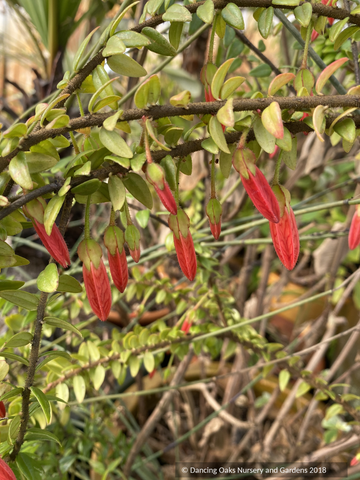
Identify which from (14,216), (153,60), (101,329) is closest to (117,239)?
(14,216)

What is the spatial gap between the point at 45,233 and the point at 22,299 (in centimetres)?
5

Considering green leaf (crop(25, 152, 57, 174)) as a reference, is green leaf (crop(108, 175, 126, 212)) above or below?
below

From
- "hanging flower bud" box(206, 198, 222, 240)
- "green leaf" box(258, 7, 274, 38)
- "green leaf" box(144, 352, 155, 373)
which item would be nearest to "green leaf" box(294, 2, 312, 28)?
"green leaf" box(258, 7, 274, 38)

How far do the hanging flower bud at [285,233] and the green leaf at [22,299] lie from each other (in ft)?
0.53

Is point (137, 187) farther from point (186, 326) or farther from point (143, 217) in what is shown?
point (186, 326)

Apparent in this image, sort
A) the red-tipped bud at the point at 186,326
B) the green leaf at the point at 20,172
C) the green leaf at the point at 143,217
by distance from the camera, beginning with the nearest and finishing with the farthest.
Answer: the green leaf at the point at 20,172, the green leaf at the point at 143,217, the red-tipped bud at the point at 186,326

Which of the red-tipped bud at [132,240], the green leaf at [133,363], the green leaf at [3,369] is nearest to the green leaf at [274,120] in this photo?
the red-tipped bud at [132,240]

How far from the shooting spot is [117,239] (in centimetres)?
25

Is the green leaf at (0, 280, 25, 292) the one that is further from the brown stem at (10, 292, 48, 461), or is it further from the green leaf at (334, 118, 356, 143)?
the green leaf at (334, 118, 356, 143)

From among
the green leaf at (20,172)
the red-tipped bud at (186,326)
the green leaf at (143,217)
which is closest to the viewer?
the green leaf at (20,172)

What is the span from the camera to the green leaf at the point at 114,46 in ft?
0.66

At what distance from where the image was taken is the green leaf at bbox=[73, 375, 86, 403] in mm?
379

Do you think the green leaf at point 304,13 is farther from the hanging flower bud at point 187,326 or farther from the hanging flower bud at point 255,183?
the hanging flower bud at point 187,326

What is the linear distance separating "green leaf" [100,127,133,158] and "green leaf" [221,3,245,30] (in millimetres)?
99
